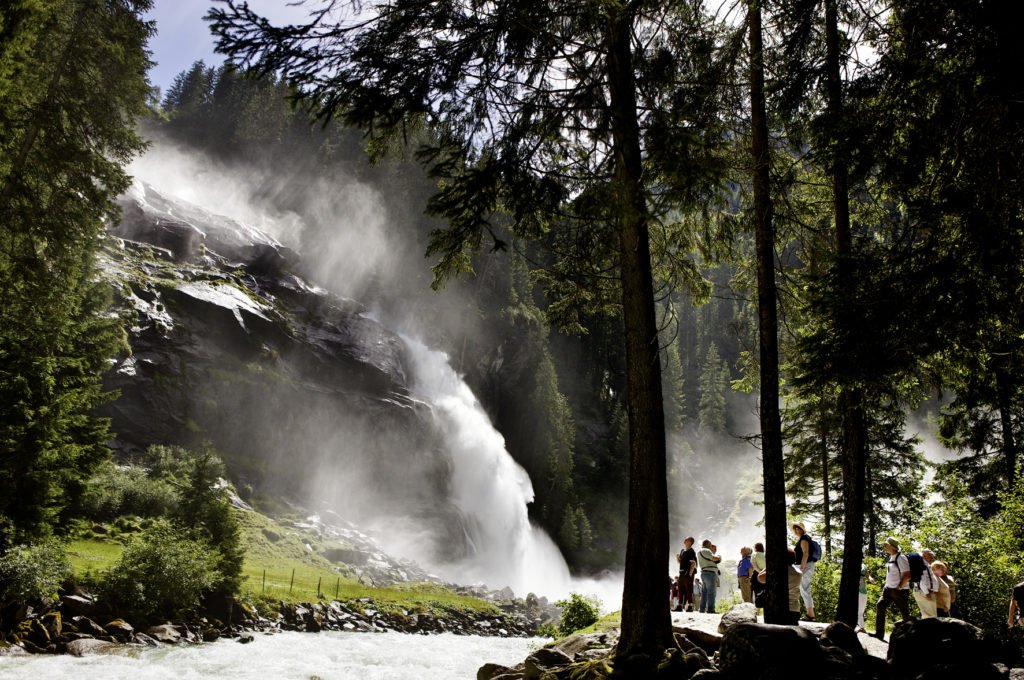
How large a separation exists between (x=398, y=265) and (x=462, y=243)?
58.8 m

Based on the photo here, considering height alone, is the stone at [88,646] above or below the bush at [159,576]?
below

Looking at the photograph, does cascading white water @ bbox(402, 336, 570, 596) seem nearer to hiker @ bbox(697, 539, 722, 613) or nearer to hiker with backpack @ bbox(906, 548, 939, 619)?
hiker @ bbox(697, 539, 722, 613)

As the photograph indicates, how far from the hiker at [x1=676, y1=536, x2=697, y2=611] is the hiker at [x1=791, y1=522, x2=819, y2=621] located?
2131mm

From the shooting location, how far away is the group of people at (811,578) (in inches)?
371

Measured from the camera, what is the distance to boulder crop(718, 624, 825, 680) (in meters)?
5.25

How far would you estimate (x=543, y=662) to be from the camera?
728cm

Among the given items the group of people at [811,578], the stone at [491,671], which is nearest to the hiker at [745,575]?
the group of people at [811,578]

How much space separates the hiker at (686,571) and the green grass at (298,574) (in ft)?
48.0

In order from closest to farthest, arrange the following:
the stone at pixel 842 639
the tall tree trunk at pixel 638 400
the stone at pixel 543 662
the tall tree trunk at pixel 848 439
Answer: the stone at pixel 842 639
the tall tree trunk at pixel 638 400
the stone at pixel 543 662
the tall tree trunk at pixel 848 439

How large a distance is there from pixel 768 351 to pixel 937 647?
3825 mm

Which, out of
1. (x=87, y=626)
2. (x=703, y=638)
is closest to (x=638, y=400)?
(x=703, y=638)

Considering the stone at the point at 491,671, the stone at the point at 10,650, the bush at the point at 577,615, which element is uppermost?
the stone at the point at 491,671

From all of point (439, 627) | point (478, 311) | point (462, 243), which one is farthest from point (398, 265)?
point (462, 243)

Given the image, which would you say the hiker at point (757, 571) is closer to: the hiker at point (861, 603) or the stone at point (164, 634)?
the hiker at point (861, 603)
